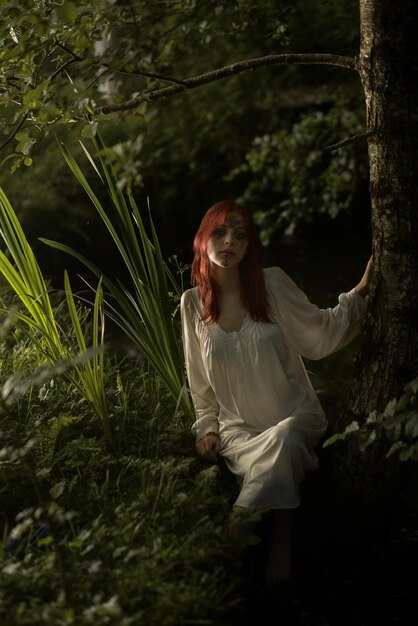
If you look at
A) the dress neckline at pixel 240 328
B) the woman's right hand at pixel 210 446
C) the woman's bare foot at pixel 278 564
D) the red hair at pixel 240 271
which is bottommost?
the woman's bare foot at pixel 278 564

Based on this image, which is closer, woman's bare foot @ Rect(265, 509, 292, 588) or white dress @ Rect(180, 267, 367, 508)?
woman's bare foot @ Rect(265, 509, 292, 588)

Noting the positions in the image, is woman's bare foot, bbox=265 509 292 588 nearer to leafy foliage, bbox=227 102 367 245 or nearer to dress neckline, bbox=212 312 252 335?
dress neckline, bbox=212 312 252 335

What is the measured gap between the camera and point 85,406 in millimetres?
3641

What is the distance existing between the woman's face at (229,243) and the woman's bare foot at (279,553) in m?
0.91

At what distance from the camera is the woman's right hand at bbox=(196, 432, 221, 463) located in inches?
129

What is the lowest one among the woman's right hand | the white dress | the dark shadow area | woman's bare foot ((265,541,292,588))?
the dark shadow area

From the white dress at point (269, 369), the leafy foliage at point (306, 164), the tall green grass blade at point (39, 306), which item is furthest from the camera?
the leafy foliage at point (306, 164)

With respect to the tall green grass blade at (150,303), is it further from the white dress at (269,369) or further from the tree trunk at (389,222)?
the tree trunk at (389,222)

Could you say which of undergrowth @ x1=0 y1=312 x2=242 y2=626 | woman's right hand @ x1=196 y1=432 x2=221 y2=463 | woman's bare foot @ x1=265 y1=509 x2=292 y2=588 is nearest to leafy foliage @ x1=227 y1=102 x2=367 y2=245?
undergrowth @ x1=0 y1=312 x2=242 y2=626

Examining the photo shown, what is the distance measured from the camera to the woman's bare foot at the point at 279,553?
298 centimetres

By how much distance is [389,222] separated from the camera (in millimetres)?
3090

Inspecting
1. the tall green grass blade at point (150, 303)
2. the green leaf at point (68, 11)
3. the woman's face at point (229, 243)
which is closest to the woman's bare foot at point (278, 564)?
the tall green grass blade at point (150, 303)

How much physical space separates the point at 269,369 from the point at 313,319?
0.25 metres

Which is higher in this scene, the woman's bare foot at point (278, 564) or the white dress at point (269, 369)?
the white dress at point (269, 369)
